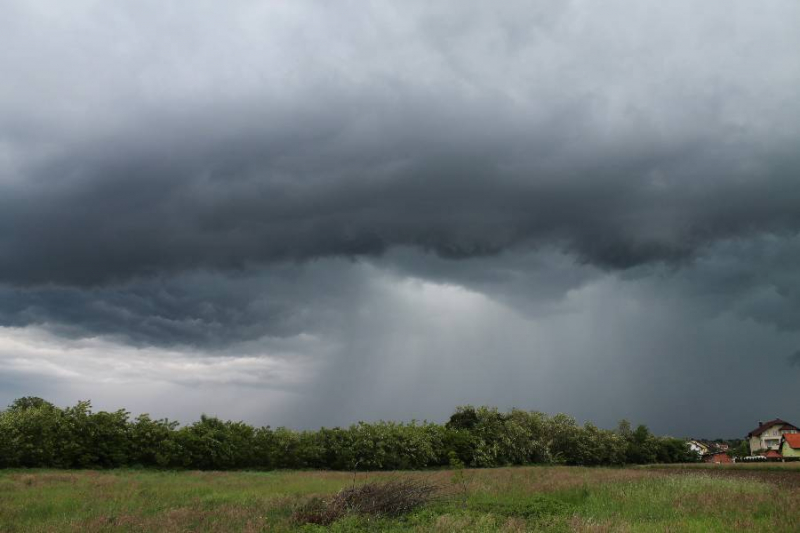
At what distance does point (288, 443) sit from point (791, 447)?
80.9 m

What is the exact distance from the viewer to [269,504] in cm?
1856

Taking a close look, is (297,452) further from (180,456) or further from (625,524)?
(625,524)

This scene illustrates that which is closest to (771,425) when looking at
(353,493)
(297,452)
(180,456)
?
(297,452)

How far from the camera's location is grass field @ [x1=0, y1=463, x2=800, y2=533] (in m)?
14.3

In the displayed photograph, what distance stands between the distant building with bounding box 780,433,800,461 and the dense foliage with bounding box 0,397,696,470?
39.0m

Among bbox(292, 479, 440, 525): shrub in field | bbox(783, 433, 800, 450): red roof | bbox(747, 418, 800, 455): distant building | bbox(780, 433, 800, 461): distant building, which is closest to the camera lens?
bbox(292, 479, 440, 525): shrub in field

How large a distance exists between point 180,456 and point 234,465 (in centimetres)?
416

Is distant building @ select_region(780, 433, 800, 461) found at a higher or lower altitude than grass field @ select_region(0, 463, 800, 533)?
lower

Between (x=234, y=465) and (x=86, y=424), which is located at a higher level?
(x=86, y=424)

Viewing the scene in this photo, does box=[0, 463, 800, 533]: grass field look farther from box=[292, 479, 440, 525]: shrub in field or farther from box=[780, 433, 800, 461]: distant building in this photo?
box=[780, 433, 800, 461]: distant building

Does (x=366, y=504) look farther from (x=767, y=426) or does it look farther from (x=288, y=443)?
(x=767, y=426)

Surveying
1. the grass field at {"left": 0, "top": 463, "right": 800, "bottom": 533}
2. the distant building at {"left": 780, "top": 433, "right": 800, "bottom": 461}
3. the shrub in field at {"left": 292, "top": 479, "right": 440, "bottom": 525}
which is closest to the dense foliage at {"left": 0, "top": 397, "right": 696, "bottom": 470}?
the grass field at {"left": 0, "top": 463, "right": 800, "bottom": 533}

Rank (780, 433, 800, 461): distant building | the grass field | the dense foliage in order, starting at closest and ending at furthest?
the grass field → the dense foliage → (780, 433, 800, 461): distant building

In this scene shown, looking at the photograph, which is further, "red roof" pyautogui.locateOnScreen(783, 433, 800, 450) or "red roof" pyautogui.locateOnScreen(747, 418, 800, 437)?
"red roof" pyautogui.locateOnScreen(747, 418, 800, 437)
